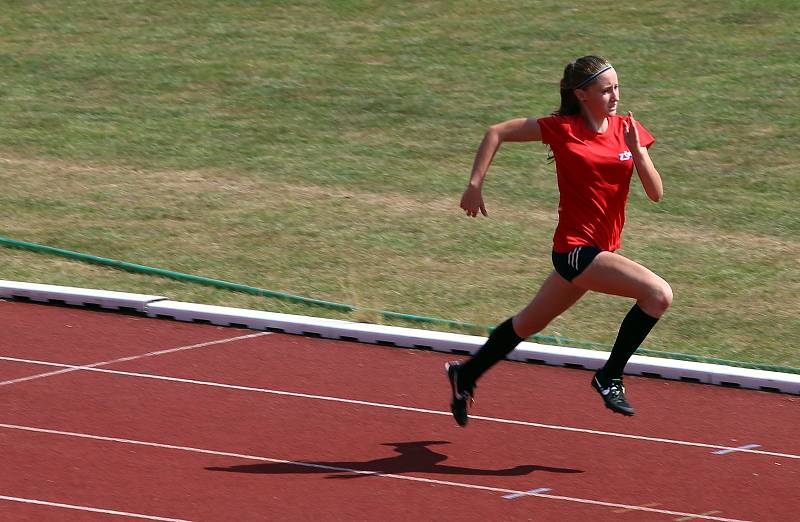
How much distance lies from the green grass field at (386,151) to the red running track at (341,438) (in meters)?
1.25

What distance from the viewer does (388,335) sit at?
9.70 m

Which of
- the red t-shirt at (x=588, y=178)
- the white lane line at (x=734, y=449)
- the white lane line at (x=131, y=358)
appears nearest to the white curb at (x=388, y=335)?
the white lane line at (x=131, y=358)

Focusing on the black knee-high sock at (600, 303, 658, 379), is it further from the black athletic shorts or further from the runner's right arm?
the runner's right arm

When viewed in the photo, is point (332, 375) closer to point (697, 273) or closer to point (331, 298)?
point (331, 298)

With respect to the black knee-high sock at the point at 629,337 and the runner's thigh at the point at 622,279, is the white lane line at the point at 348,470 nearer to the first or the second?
the black knee-high sock at the point at 629,337

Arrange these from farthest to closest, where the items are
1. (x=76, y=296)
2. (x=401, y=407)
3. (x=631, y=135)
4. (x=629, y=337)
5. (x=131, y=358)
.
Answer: (x=76, y=296) < (x=131, y=358) < (x=401, y=407) < (x=629, y=337) < (x=631, y=135)

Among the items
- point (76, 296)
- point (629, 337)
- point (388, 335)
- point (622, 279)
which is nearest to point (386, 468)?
point (629, 337)

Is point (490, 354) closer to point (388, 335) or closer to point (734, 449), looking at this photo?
point (734, 449)

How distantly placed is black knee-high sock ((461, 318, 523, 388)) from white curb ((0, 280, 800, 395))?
1.55 meters

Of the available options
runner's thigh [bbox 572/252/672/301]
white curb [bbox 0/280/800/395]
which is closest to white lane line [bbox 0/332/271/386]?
white curb [bbox 0/280/800/395]

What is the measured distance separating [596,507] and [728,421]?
1659mm

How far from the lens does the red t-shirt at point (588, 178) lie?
24.0ft

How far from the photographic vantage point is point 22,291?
1063cm

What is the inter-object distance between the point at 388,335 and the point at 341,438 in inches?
74.9
